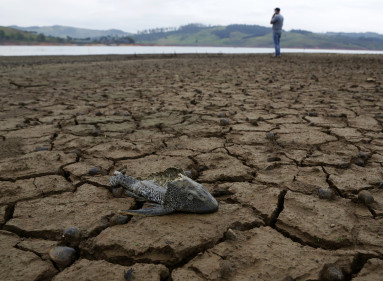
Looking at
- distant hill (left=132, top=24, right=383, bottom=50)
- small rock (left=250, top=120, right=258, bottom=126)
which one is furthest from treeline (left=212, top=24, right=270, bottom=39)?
small rock (left=250, top=120, right=258, bottom=126)

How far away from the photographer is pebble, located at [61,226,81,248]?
58.1 inches

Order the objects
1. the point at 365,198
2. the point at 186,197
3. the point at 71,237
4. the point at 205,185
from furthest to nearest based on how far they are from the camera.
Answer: the point at 205,185 → the point at 365,198 → the point at 186,197 → the point at 71,237

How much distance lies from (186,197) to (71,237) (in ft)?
2.02

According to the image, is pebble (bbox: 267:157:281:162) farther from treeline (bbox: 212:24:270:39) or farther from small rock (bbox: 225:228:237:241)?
treeline (bbox: 212:24:270:39)

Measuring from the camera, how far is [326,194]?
186 cm

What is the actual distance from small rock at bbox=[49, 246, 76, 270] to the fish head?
53 centimetres

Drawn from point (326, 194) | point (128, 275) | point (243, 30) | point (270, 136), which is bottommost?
point (128, 275)

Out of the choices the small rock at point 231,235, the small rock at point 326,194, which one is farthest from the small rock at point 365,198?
the small rock at point 231,235

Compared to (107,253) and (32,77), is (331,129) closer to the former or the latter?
(107,253)

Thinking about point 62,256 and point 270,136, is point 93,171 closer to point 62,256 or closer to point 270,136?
point 62,256

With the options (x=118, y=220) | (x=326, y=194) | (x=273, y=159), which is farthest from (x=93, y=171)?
(x=326, y=194)

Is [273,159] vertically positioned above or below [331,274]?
above

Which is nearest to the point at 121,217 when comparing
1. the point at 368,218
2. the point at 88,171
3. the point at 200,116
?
the point at 88,171

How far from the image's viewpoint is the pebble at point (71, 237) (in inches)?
58.1
